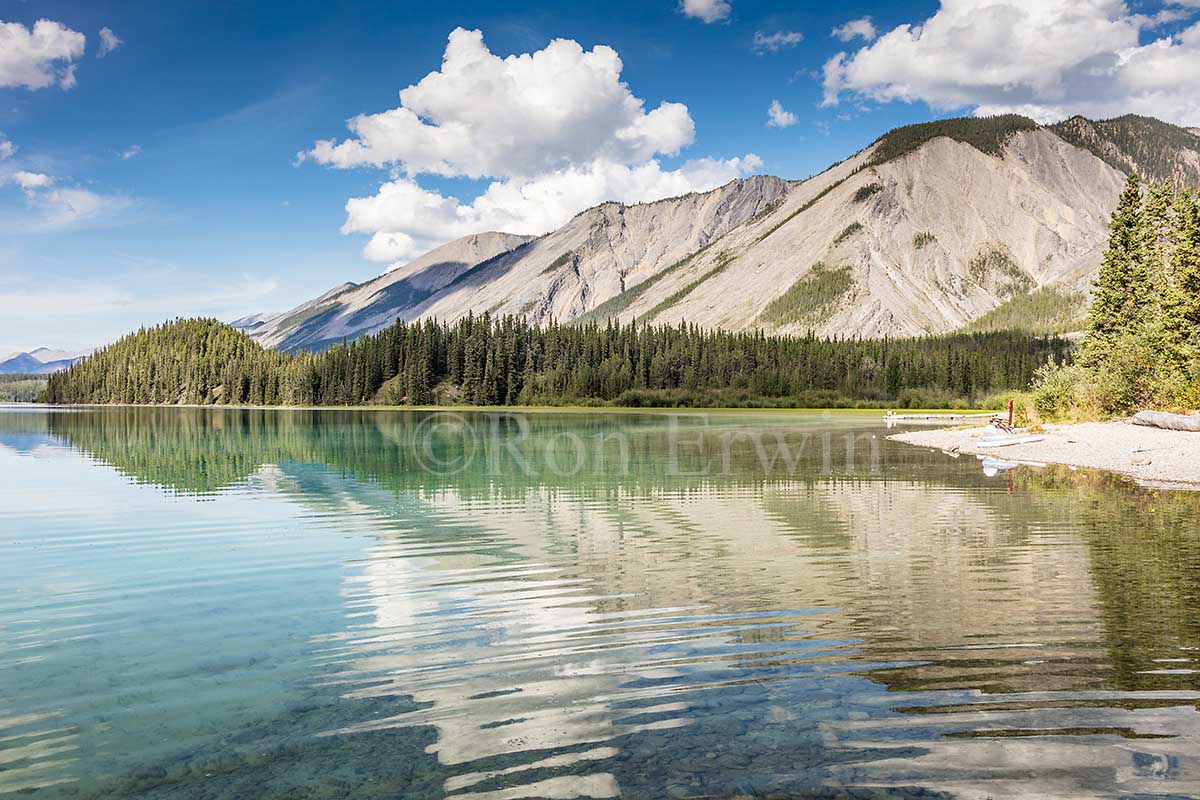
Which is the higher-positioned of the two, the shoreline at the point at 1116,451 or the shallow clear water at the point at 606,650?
the shoreline at the point at 1116,451

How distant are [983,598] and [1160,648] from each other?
3.51 metres

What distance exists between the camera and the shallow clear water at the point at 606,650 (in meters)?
8.30

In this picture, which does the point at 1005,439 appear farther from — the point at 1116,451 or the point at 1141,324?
the point at 1141,324

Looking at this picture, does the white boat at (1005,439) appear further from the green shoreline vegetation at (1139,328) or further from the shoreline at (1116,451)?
the green shoreline vegetation at (1139,328)

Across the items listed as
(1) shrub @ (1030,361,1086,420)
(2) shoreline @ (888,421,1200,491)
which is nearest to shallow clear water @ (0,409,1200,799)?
(2) shoreline @ (888,421,1200,491)

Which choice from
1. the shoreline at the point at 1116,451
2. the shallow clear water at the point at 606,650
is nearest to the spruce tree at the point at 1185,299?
the shoreline at the point at 1116,451

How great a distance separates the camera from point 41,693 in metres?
11.1

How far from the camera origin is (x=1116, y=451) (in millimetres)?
43938

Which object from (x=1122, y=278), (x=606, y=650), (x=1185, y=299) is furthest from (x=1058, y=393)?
(x=606, y=650)

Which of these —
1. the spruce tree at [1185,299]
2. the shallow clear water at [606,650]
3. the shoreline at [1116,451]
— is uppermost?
the spruce tree at [1185,299]

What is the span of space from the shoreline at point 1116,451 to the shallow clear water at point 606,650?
9.64 metres

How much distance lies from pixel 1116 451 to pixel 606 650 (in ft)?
139

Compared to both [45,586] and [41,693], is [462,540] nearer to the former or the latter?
[45,586]

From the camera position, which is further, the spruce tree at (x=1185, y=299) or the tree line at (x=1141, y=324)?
the spruce tree at (x=1185, y=299)
